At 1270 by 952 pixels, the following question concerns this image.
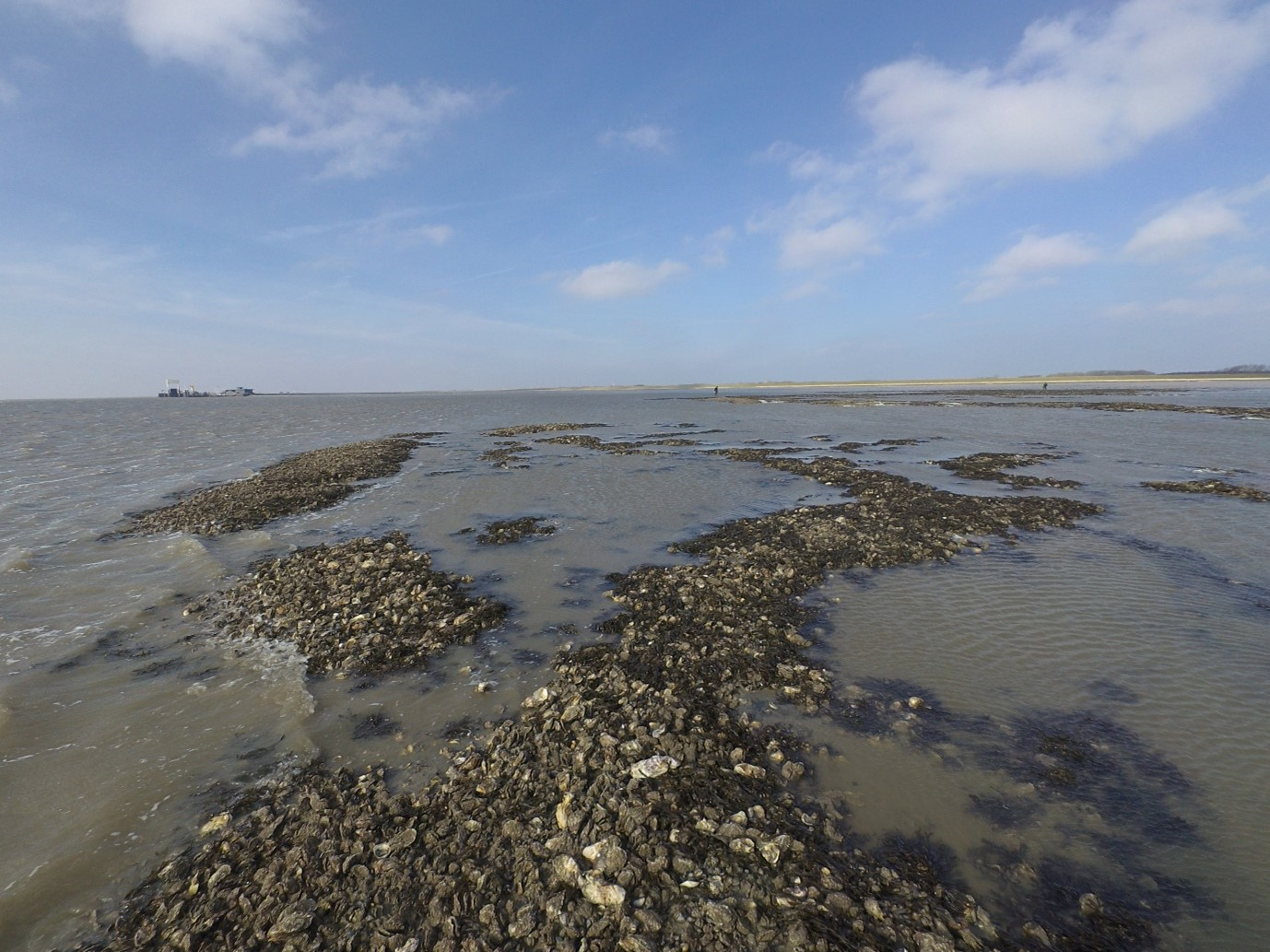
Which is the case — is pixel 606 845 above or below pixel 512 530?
below

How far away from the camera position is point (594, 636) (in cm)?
1076

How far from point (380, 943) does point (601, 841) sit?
212 centimetres

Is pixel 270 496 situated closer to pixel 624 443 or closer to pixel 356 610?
pixel 356 610

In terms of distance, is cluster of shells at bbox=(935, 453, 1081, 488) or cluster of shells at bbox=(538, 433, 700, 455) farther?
cluster of shells at bbox=(538, 433, 700, 455)

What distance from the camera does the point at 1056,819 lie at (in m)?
5.93

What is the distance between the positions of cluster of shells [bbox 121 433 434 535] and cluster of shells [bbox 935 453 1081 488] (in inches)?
1240

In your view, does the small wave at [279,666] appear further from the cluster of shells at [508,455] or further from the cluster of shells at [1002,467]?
the cluster of shells at [1002,467]

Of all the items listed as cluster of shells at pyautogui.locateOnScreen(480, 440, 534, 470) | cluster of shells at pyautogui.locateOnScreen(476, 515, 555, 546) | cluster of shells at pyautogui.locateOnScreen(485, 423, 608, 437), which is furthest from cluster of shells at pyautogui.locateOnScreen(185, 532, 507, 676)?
cluster of shells at pyautogui.locateOnScreen(485, 423, 608, 437)

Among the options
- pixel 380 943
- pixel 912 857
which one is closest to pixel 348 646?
pixel 380 943

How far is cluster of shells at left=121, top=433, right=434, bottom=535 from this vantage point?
19.2m

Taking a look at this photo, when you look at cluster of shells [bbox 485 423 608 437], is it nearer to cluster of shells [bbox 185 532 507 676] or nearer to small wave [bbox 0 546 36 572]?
small wave [bbox 0 546 36 572]

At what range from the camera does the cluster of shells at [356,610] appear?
397 inches

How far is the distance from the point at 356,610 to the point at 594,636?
5.53 m

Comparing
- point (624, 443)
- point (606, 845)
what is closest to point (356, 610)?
point (606, 845)
